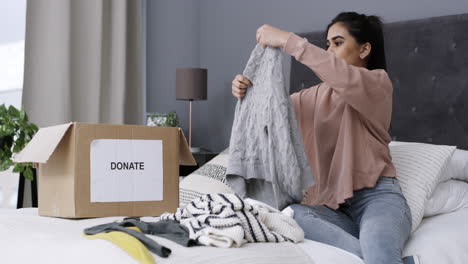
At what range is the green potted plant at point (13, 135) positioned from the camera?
7.96 ft

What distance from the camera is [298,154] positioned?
65.5 inches

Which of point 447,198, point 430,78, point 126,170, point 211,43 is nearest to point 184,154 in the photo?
point 126,170

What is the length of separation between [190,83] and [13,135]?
4.31ft

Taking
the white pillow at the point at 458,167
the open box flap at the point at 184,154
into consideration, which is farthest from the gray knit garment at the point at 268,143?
the white pillow at the point at 458,167

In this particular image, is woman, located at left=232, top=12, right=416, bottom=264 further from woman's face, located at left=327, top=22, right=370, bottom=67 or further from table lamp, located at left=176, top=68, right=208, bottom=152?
table lamp, located at left=176, top=68, right=208, bottom=152

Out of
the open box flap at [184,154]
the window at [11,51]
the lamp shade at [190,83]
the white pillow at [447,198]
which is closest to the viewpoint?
the open box flap at [184,154]

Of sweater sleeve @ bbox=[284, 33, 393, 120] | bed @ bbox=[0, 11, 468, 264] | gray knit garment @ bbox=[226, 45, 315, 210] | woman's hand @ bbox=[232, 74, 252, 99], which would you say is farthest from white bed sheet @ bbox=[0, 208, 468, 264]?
woman's hand @ bbox=[232, 74, 252, 99]

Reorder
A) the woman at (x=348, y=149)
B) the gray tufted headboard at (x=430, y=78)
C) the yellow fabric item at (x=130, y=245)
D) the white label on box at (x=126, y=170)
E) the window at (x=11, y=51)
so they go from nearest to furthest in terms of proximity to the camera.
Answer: the yellow fabric item at (x=130, y=245), the woman at (x=348, y=149), the white label on box at (x=126, y=170), the gray tufted headboard at (x=430, y=78), the window at (x=11, y=51)

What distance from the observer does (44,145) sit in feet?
5.15

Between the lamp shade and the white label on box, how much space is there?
6.31 feet

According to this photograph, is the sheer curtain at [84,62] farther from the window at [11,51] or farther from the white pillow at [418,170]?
the white pillow at [418,170]

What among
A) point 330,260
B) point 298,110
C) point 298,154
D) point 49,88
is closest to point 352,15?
point 298,110

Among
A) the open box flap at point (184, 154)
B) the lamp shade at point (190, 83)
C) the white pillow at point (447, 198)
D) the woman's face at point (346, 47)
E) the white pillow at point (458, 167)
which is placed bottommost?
the white pillow at point (447, 198)

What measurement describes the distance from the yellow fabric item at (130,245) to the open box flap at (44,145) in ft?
1.46
